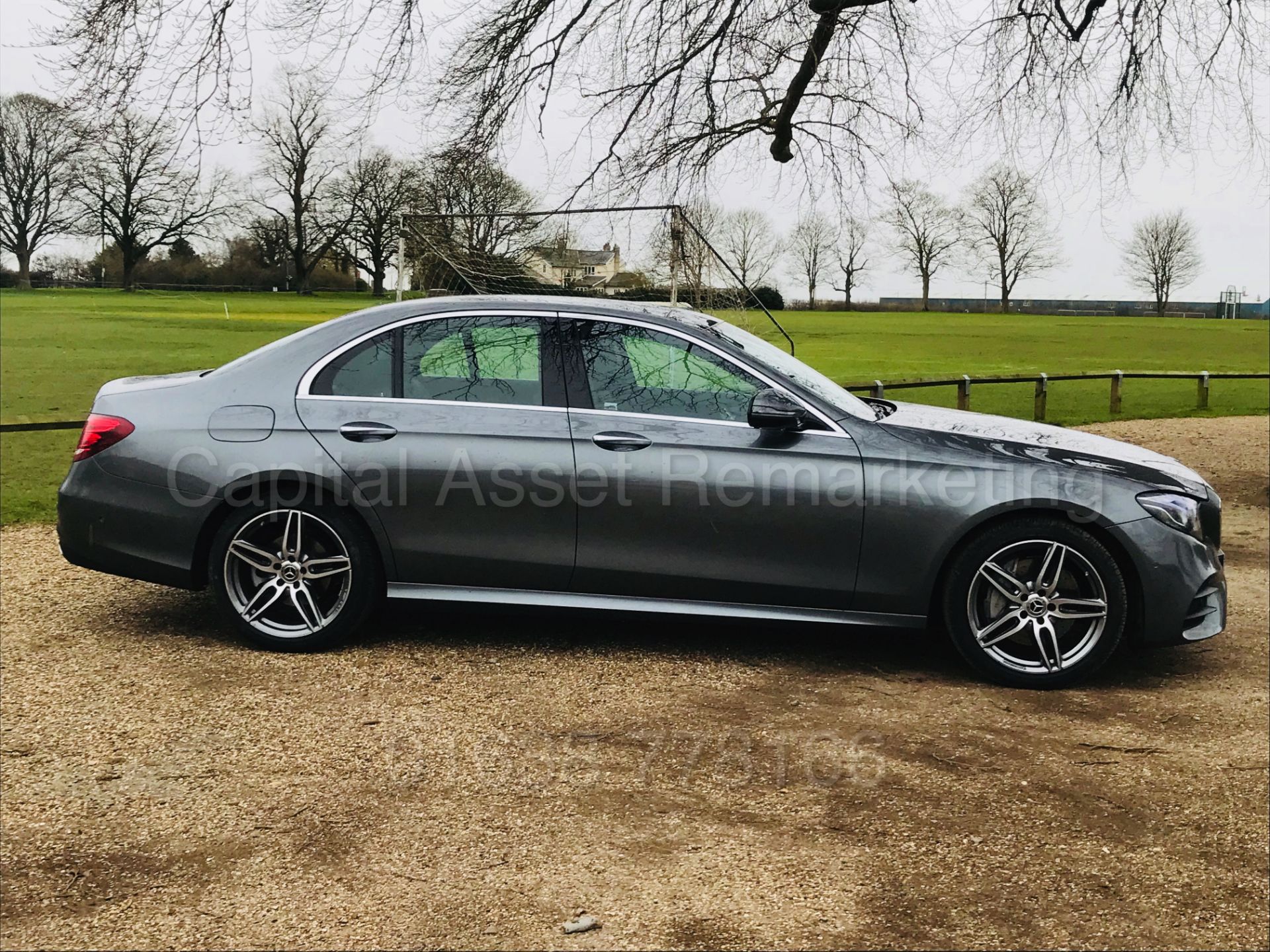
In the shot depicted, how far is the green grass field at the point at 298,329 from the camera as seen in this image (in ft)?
53.6

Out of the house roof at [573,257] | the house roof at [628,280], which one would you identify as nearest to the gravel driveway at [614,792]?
the house roof at [628,280]

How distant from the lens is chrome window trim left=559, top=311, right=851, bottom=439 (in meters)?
5.30

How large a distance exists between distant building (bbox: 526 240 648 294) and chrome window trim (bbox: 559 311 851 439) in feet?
22.5

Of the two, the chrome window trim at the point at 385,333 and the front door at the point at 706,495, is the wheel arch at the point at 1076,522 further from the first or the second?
the chrome window trim at the point at 385,333

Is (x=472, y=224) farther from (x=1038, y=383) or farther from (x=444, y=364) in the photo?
(x=1038, y=383)

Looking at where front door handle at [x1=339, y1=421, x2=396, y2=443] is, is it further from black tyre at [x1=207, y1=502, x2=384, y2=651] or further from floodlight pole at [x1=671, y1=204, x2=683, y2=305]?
floodlight pole at [x1=671, y1=204, x2=683, y2=305]

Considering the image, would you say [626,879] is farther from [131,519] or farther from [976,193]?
[976,193]

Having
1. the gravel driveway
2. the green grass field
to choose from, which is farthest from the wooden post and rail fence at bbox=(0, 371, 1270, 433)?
the gravel driveway

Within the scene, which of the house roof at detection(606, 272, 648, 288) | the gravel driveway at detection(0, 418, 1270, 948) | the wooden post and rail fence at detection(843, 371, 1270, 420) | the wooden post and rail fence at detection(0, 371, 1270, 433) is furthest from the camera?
the wooden post and rail fence at detection(843, 371, 1270, 420)

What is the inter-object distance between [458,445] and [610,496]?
0.73 meters

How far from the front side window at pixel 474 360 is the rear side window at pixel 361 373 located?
0.08m

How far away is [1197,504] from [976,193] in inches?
1633

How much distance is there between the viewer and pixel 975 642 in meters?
5.25

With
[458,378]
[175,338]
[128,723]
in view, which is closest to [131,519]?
[128,723]
